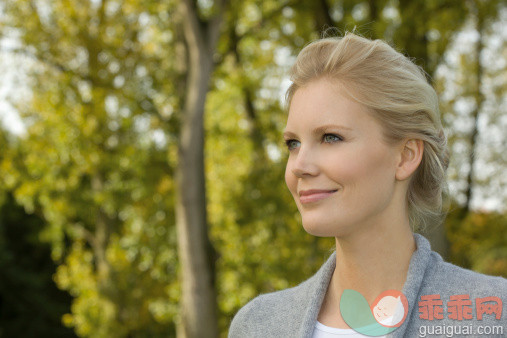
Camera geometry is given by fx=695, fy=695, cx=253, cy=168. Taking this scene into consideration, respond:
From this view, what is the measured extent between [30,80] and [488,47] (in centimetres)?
937

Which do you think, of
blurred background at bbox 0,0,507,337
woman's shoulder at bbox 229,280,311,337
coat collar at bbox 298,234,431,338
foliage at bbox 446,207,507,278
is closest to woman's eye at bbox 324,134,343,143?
coat collar at bbox 298,234,431,338

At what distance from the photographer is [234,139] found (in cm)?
1370

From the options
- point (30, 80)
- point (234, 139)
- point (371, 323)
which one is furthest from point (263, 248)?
point (371, 323)

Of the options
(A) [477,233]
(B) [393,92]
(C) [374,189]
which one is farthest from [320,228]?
(A) [477,233]

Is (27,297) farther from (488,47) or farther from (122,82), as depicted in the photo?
(488,47)

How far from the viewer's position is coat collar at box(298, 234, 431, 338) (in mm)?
2035

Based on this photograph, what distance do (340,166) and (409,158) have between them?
10.1 inches

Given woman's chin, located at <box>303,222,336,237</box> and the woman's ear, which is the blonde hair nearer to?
the woman's ear

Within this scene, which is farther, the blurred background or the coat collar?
the blurred background

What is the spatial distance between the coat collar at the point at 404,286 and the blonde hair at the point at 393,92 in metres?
0.17

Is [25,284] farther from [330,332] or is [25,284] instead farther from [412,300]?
[412,300]

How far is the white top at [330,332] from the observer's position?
2.15 metres

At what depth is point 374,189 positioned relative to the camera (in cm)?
205

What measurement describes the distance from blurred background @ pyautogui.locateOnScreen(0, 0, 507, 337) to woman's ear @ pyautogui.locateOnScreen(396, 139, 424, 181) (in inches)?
276
